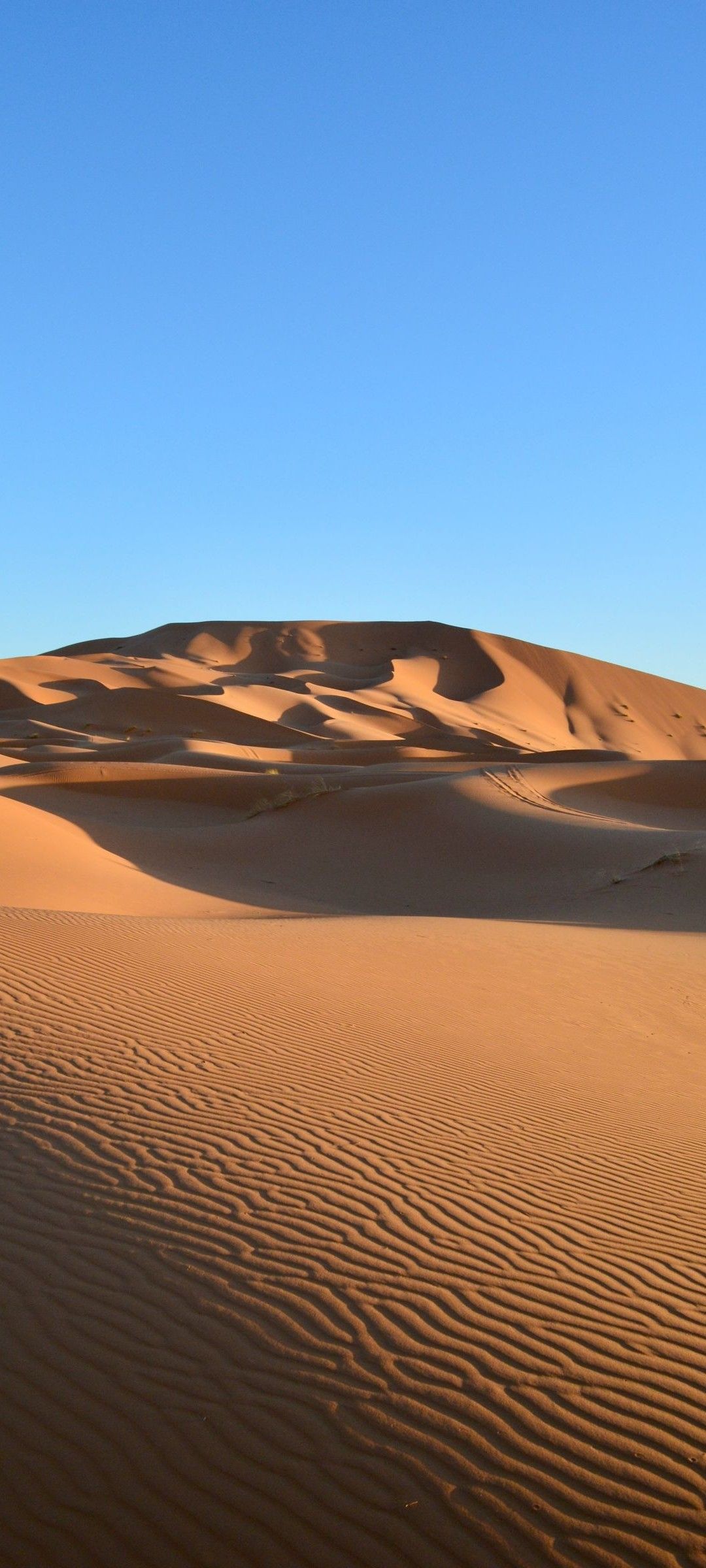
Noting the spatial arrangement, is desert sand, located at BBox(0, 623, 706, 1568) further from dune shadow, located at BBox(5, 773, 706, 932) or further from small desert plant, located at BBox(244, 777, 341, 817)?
small desert plant, located at BBox(244, 777, 341, 817)

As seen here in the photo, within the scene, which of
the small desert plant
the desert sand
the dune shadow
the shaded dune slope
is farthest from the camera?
the small desert plant

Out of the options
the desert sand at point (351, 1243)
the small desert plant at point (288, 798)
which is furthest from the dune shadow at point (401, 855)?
the desert sand at point (351, 1243)

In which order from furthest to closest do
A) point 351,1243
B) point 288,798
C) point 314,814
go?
point 288,798, point 314,814, point 351,1243

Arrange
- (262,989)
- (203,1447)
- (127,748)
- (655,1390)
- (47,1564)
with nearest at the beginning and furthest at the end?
(47,1564)
(203,1447)
(655,1390)
(262,989)
(127,748)

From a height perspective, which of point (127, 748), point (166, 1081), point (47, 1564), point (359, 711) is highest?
point (359, 711)

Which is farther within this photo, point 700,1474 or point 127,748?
point 127,748

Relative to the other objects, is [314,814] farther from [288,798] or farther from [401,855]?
[401,855]

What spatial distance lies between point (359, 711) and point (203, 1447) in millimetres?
50869

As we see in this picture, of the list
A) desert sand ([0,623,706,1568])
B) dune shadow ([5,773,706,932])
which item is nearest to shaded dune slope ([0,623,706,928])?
dune shadow ([5,773,706,932])

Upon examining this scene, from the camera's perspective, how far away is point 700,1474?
9.02 feet

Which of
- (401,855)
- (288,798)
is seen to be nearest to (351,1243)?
(401,855)

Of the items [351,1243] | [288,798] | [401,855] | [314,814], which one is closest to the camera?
[351,1243]

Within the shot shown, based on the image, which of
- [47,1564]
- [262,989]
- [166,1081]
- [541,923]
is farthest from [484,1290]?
[541,923]

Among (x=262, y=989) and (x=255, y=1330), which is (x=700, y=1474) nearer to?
(x=255, y=1330)
